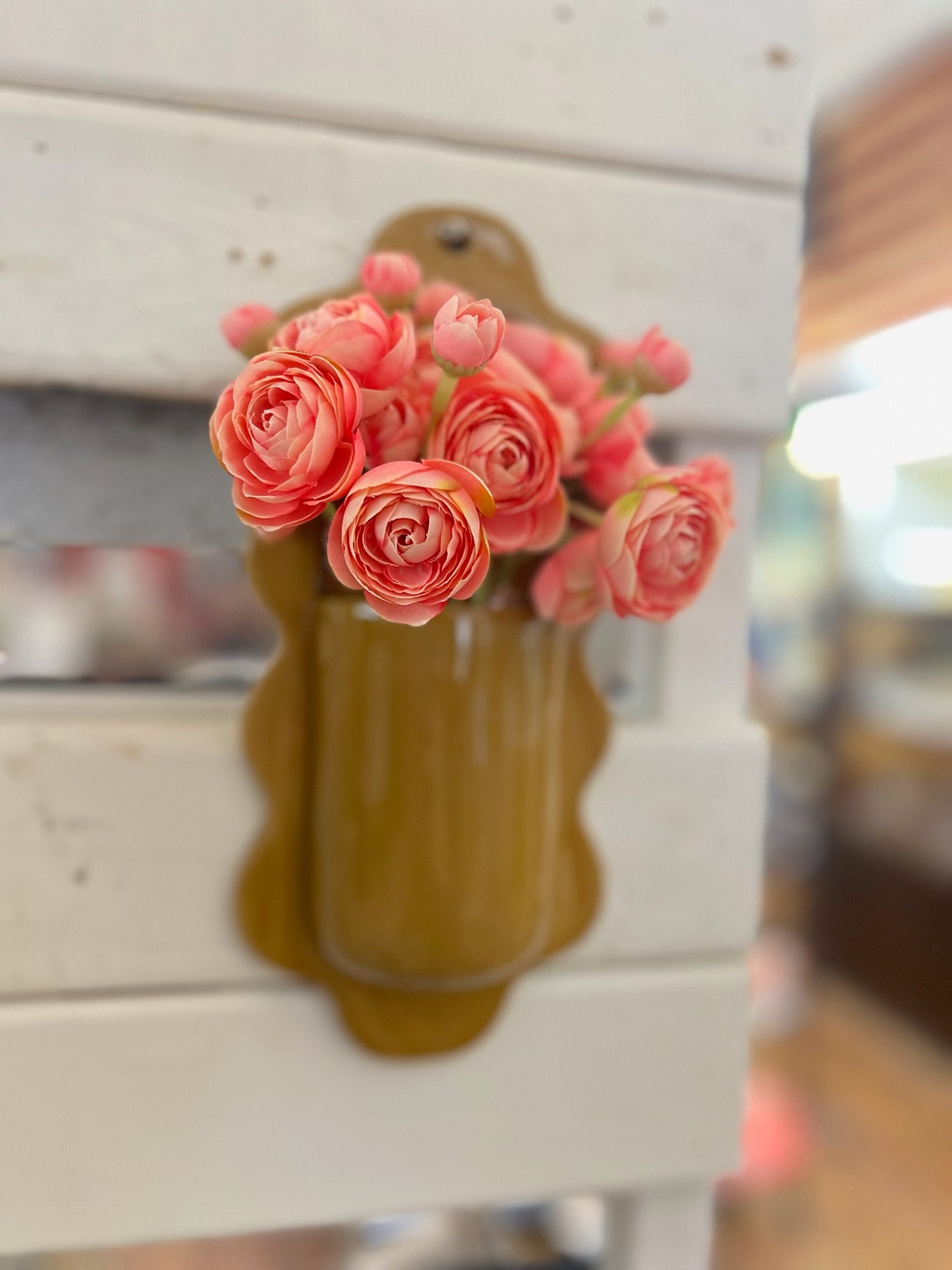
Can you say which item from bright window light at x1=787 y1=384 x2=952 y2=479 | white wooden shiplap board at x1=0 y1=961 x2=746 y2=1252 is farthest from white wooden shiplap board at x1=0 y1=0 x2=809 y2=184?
bright window light at x1=787 y1=384 x2=952 y2=479

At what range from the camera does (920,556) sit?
2.96 metres

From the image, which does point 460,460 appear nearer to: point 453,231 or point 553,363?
point 553,363

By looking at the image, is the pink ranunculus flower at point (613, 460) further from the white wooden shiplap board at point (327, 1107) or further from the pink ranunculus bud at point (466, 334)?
the white wooden shiplap board at point (327, 1107)

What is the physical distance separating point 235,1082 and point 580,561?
→ 410mm

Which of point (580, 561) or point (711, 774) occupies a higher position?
point (580, 561)

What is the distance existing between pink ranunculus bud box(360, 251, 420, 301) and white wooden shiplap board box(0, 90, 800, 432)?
0.41 ft

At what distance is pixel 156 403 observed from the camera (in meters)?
0.61

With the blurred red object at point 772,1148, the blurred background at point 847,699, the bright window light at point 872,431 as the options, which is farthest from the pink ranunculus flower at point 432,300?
the bright window light at point 872,431

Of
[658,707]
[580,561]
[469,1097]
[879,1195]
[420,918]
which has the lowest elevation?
[879,1195]

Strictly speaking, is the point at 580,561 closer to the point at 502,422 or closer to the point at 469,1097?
the point at 502,422

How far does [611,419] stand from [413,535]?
0.54 ft

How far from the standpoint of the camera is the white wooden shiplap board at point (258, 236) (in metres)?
0.56

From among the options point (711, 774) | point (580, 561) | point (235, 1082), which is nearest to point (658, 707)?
point (711, 774)

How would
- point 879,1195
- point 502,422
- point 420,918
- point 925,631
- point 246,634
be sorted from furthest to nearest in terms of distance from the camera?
point 925,631, point 879,1195, point 246,634, point 420,918, point 502,422
